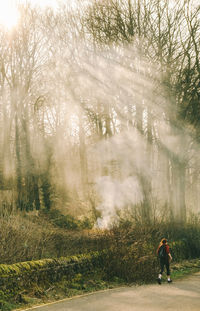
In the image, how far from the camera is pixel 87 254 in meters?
14.8

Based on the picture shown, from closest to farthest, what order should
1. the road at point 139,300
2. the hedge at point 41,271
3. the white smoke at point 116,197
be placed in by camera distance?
the road at point 139,300 → the hedge at point 41,271 → the white smoke at point 116,197

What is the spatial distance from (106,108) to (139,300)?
18219 mm

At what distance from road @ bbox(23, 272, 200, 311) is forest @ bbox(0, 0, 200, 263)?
320cm

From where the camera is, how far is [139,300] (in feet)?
39.8

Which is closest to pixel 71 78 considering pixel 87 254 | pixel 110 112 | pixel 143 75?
pixel 110 112

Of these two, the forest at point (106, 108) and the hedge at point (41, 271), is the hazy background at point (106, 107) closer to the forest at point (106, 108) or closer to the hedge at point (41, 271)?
the forest at point (106, 108)

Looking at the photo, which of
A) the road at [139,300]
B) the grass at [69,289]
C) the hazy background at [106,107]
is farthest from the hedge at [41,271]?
the hazy background at [106,107]

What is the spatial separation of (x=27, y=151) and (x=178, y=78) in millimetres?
11242

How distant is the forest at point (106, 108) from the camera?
962 inches

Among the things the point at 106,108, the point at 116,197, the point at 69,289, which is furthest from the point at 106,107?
the point at 69,289

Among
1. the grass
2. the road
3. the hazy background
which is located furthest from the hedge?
the hazy background

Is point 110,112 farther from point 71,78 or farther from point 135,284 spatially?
point 135,284

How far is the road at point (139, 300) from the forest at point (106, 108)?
3.20 meters

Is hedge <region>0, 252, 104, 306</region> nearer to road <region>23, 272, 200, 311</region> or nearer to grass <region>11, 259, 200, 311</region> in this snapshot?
grass <region>11, 259, 200, 311</region>
